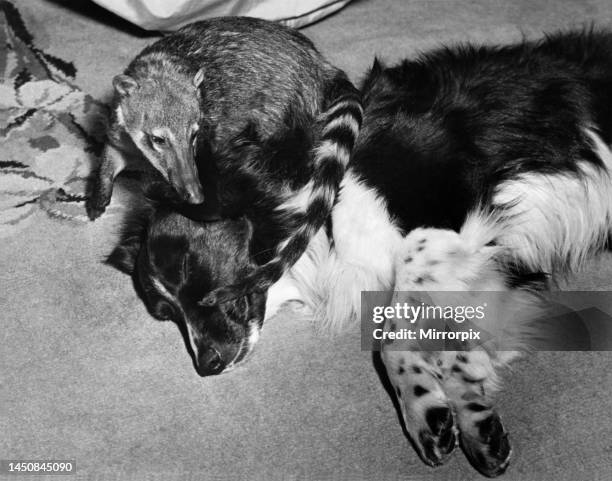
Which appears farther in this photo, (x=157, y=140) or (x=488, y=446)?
(x=157, y=140)

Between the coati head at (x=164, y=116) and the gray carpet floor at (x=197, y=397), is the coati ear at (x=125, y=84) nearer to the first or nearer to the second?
the coati head at (x=164, y=116)

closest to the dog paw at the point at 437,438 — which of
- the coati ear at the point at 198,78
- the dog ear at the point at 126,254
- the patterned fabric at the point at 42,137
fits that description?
the dog ear at the point at 126,254

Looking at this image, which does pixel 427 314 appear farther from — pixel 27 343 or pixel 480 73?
pixel 27 343

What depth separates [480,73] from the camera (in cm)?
212

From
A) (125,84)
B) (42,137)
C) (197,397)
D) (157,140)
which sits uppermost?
(125,84)

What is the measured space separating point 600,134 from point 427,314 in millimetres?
712

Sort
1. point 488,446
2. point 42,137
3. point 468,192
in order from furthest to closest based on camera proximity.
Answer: point 42,137 < point 468,192 < point 488,446

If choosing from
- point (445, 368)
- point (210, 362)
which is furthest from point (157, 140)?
point (445, 368)

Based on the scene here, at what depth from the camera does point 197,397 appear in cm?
189

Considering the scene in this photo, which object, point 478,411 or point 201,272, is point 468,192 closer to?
point 478,411

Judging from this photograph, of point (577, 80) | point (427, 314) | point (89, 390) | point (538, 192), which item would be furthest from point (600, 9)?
point (89, 390)

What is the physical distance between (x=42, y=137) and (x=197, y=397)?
1.10 metres

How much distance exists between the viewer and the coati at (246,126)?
1.94 meters

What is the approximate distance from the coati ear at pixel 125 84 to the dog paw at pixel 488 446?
1.21 metres
